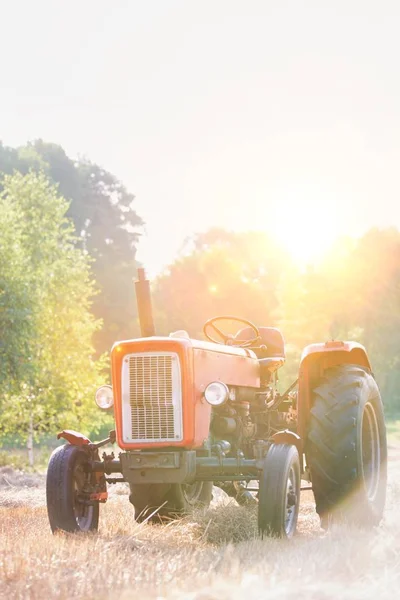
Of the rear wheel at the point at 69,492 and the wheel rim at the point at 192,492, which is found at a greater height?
the rear wheel at the point at 69,492

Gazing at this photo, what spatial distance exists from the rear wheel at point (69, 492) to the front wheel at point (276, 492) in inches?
56.1

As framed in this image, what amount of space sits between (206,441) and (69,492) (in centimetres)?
108

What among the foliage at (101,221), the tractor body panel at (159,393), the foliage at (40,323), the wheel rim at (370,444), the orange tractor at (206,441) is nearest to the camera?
the orange tractor at (206,441)

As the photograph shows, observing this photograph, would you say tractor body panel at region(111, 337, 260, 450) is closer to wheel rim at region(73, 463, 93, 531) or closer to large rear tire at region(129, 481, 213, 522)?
wheel rim at region(73, 463, 93, 531)

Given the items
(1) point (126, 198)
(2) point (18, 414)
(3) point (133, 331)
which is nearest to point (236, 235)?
(1) point (126, 198)

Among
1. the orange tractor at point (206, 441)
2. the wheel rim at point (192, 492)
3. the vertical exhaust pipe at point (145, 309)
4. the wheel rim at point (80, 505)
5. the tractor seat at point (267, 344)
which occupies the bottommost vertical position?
the wheel rim at point (192, 492)

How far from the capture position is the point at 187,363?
6434mm

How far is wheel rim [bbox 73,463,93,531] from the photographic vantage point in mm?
6670

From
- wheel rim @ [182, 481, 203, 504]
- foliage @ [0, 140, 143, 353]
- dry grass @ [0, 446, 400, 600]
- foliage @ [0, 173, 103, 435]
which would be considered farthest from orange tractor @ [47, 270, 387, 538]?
foliage @ [0, 140, 143, 353]

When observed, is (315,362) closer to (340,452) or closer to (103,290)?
(340,452)

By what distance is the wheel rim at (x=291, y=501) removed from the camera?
6.22 meters

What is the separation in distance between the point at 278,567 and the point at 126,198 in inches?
1394

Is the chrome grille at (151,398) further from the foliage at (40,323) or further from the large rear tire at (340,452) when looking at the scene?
the foliage at (40,323)

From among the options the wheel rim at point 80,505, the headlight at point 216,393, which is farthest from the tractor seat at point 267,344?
the wheel rim at point 80,505
